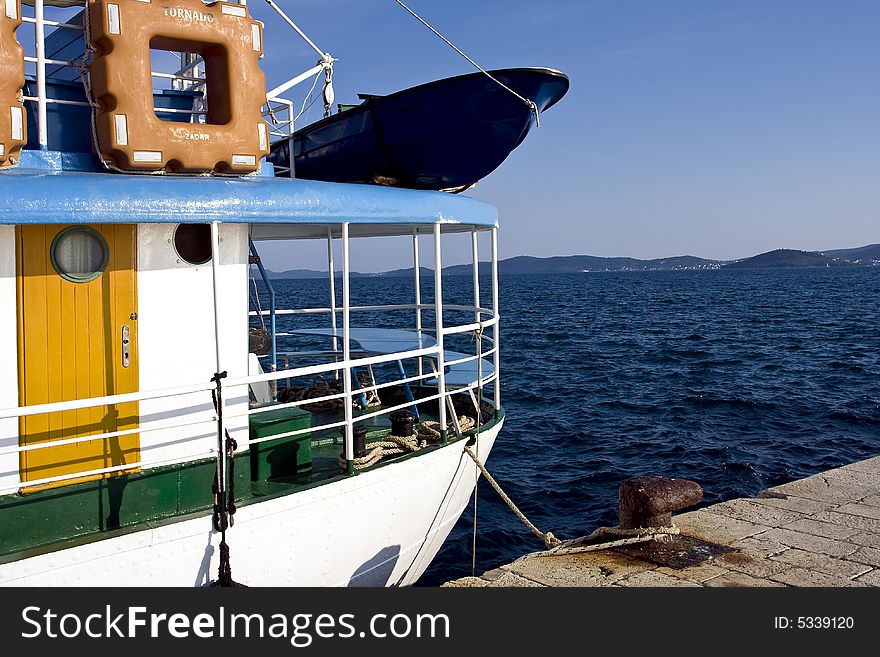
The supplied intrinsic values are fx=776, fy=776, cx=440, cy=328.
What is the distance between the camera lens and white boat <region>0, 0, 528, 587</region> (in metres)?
4.96

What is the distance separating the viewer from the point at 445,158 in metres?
7.70

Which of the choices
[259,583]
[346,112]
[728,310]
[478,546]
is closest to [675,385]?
[478,546]

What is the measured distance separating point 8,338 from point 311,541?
2.54 meters

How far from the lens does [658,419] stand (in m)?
17.5

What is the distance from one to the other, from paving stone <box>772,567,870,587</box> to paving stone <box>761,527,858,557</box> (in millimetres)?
500

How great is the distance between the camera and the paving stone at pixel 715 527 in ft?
22.5

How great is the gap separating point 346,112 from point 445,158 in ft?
5.04

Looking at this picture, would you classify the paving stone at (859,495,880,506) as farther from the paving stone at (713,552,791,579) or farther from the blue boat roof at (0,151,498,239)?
the blue boat roof at (0,151,498,239)

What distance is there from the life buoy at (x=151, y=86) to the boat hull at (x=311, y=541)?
2577 mm

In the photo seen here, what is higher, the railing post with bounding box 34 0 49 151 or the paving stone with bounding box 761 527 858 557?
the railing post with bounding box 34 0 49 151

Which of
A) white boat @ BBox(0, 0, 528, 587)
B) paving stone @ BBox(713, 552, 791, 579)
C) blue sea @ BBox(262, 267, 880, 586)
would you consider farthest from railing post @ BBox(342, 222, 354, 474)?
blue sea @ BBox(262, 267, 880, 586)

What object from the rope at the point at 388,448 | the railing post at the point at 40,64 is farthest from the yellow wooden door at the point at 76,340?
the rope at the point at 388,448

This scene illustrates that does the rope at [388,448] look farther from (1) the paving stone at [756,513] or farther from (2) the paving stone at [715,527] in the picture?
(1) the paving stone at [756,513]

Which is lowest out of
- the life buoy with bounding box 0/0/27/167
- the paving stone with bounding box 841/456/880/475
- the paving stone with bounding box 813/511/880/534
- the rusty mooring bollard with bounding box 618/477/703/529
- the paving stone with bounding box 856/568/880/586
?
the paving stone with bounding box 856/568/880/586
